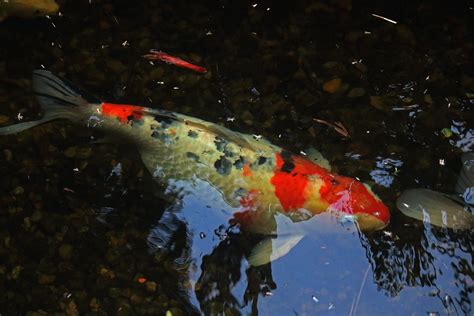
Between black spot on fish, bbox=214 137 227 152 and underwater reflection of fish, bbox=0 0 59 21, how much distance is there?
4.23 ft

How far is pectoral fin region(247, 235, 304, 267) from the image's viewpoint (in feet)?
7.47

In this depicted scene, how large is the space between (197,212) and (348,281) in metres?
0.62

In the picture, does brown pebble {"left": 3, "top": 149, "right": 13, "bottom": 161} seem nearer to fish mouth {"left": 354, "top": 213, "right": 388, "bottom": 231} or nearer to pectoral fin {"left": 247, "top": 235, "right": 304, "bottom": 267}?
pectoral fin {"left": 247, "top": 235, "right": 304, "bottom": 267}

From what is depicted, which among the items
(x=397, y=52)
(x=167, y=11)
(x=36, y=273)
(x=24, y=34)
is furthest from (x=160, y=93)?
(x=397, y=52)

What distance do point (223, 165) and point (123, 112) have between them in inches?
16.9

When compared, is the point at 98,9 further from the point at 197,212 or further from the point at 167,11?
the point at 197,212

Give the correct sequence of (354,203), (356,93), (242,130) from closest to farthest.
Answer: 1. (354,203)
2. (242,130)
3. (356,93)

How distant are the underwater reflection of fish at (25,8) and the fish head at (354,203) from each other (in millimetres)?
1697

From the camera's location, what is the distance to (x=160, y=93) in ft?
9.11

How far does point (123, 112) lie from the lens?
2334mm

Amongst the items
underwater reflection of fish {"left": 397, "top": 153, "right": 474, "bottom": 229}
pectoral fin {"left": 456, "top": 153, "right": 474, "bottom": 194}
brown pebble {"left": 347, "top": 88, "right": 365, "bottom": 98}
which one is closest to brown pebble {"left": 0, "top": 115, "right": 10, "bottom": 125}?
brown pebble {"left": 347, "top": 88, "right": 365, "bottom": 98}

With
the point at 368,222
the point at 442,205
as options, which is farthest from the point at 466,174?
the point at 368,222

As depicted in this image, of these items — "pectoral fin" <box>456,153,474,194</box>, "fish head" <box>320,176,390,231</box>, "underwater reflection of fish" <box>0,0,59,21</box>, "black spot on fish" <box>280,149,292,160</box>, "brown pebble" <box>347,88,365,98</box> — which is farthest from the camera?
"underwater reflection of fish" <box>0,0,59,21</box>

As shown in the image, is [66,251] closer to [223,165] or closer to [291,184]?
[223,165]
